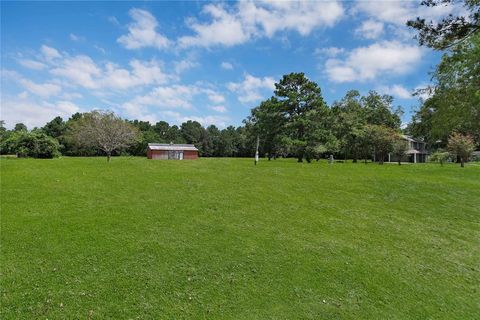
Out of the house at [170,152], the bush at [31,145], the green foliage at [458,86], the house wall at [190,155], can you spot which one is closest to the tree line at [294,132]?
the bush at [31,145]

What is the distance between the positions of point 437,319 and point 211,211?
6.56 metres

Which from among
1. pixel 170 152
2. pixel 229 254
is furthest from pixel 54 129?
pixel 229 254

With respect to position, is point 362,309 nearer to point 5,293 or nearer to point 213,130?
point 5,293

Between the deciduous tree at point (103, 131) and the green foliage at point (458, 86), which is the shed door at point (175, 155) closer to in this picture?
the deciduous tree at point (103, 131)

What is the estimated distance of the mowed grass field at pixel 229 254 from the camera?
17.3 feet

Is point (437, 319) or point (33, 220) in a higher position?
point (33, 220)

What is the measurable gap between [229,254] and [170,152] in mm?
44380

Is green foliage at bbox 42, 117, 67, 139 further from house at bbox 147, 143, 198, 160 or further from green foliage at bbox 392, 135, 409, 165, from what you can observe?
green foliage at bbox 392, 135, 409, 165

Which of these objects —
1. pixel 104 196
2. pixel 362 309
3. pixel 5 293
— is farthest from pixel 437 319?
pixel 104 196

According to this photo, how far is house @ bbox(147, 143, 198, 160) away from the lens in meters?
49.0

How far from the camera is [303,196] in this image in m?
12.7

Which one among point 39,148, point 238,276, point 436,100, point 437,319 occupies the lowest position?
point 437,319

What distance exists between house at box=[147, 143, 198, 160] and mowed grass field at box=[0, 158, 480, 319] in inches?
1431

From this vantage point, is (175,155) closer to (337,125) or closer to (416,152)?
(337,125)
